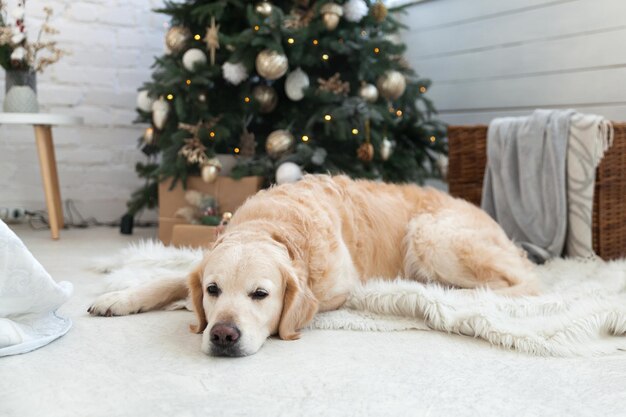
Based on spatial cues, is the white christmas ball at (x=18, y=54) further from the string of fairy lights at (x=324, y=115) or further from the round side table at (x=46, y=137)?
the string of fairy lights at (x=324, y=115)

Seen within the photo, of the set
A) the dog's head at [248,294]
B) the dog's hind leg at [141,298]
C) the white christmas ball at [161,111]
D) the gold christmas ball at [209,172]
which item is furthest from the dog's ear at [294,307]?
the white christmas ball at [161,111]

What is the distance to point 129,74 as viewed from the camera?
16.2 ft

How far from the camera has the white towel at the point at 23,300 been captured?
179 centimetres

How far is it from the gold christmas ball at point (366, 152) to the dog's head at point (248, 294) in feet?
5.67

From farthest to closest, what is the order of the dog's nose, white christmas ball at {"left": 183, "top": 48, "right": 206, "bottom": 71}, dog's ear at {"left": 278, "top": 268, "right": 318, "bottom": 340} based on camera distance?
white christmas ball at {"left": 183, "top": 48, "right": 206, "bottom": 71}
dog's ear at {"left": 278, "top": 268, "right": 318, "bottom": 340}
the dog's nose

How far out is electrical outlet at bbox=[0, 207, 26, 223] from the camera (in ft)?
14.9

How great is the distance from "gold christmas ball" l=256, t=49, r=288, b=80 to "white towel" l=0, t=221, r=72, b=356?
1.91 m

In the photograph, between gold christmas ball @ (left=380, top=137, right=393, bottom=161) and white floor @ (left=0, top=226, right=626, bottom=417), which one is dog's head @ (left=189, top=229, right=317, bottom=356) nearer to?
white floor @ (left=0, top=226, right=626, bottom=417)

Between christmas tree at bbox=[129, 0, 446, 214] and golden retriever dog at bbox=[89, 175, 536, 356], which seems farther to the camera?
christmas tree at bbox=[129, 0, 446, 214]

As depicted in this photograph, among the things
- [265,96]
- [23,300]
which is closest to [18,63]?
[265,96]

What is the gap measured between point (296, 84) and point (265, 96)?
21 centimetres

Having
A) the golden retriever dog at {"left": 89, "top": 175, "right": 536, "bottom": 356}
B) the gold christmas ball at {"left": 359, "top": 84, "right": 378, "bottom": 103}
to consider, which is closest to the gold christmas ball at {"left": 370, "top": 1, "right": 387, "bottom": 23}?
the gold christmas ball at {"left": 359, "top": 84, "right": 378, "bottom": 103}

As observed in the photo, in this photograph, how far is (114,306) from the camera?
2.18 metres

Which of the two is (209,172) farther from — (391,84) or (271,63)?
(391,84)
